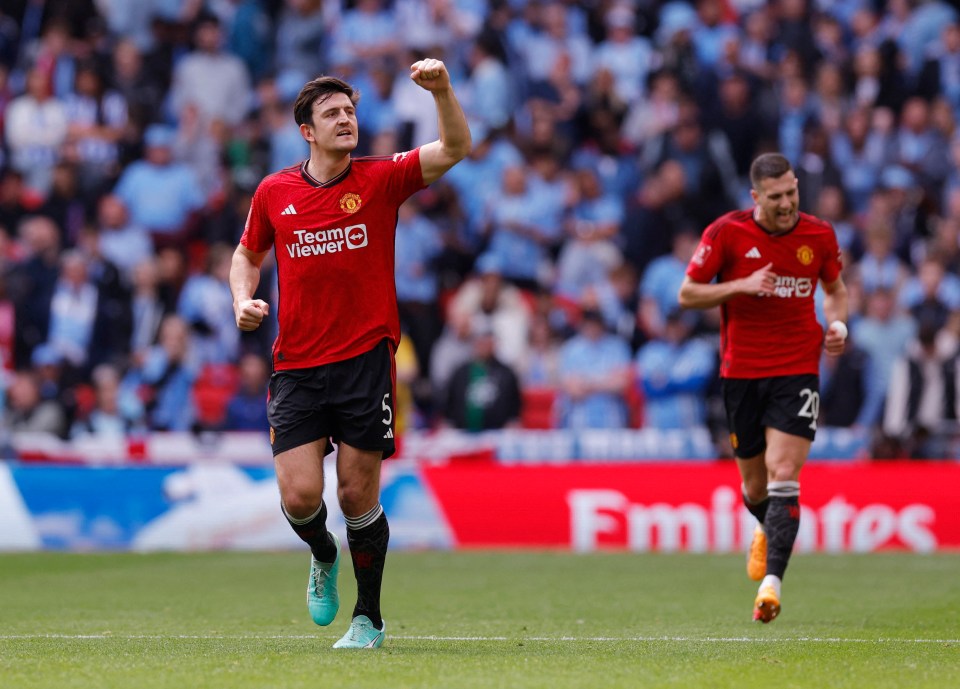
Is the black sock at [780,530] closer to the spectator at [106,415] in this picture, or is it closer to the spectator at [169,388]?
the spectator at [169,388]

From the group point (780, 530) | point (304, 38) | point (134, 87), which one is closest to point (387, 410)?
point (780, 530)

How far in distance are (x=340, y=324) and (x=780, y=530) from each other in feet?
10.9

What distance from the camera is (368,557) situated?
26.3 feet

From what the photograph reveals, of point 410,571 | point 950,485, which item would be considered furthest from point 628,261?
point 410,571

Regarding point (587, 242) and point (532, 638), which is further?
point (587, 242)

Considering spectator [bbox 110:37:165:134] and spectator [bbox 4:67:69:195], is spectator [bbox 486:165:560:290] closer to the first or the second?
spectator [bbox 110:37:165:134]

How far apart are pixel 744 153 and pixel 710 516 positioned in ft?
19.8

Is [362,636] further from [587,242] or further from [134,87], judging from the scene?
[134,87]

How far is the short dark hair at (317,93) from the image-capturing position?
313 inches

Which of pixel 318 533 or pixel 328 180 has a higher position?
pixel 328 180

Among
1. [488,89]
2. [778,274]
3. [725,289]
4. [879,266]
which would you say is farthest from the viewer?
[488,89]

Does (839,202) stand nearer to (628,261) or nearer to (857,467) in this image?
(628,261)

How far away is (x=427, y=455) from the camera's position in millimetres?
17266

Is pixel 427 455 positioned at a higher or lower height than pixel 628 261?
lower
